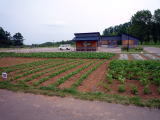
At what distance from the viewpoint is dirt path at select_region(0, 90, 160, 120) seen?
310cm

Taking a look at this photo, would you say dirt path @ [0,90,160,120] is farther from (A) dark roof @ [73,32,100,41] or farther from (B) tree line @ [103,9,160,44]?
(B) tree line @ [103,9,160,44]

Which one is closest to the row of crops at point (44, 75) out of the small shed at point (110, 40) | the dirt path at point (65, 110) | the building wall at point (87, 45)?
the dirt path at point (65, 110)

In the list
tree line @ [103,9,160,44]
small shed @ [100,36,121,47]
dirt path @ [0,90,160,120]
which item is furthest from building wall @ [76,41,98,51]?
tree line @ [103,9,160,44]

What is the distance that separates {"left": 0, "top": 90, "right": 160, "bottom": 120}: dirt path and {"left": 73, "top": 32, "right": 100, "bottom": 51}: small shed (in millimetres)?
23565

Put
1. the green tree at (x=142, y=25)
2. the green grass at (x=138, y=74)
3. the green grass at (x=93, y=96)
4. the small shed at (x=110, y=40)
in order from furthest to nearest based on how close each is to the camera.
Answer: the green tree at (x=142, y=25) → the small shed at (x=110, y=40) → the green grass at (x=138, y=74) → the green grass at (x=93, y=96)

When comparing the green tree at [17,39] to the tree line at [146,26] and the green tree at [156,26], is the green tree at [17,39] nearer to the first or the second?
Result: the tree line at [146,26]

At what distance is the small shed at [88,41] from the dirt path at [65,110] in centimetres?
2356

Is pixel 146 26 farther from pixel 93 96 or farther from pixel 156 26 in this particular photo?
pixel 93 96

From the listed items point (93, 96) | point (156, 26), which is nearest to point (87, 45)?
Result: point (93, 96)

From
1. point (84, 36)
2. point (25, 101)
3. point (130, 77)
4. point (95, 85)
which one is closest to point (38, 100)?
point (25, 101)

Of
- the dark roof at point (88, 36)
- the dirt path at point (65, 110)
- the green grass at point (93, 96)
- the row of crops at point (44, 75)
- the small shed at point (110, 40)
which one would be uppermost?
the small shed at point (110, 40)

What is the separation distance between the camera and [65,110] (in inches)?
135

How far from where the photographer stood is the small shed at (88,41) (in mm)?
27111

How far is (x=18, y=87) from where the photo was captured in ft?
16.9
